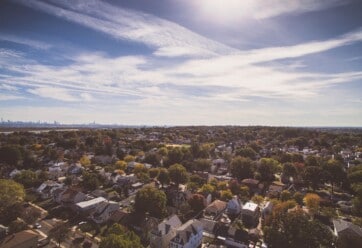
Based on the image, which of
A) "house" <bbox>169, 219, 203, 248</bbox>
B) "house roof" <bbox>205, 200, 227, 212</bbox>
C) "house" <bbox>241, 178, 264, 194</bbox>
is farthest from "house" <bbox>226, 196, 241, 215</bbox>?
"house" <bbox>241, 178, 264, 194</bbox>

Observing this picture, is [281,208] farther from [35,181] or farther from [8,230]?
[35,181]

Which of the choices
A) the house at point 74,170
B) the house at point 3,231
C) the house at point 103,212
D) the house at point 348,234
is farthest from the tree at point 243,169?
the house at point 3,231

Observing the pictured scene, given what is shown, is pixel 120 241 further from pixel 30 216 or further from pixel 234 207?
pixel 234 207

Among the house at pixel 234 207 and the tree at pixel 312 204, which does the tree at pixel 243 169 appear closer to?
the house at pixel 234 207

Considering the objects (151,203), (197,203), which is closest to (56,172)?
(151,203)

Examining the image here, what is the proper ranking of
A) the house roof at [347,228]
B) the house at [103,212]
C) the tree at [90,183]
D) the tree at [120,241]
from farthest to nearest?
the tree at [90,183] < the house at [103,212] < the house roof at [347,228] < the tree at [120,241]

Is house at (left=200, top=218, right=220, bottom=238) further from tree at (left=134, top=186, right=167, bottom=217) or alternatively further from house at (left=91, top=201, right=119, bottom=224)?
house at (left=91, top=201, right=119, bottom=224)
